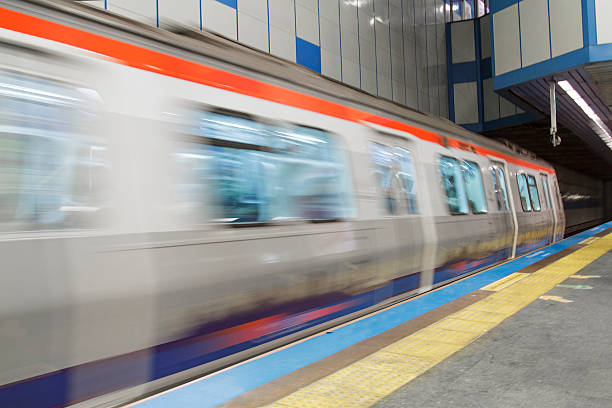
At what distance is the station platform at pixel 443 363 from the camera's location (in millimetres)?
2793

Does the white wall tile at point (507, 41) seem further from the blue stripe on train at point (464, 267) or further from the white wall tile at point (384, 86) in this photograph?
the blue stripe on train at point (464, 267)

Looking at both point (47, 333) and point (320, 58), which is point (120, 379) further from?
point (320, 58)

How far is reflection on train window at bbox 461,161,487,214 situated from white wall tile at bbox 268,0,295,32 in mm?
6306

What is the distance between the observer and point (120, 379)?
283 cm

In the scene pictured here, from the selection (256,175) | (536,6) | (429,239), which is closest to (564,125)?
(536,6)

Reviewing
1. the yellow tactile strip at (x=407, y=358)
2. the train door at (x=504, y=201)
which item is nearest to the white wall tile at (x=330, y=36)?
the train door at (x=504, y=201)

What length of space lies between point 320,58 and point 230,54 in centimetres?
999

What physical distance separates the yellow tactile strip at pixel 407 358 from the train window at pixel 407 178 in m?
1.29

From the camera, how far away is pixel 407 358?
3412 millimetres

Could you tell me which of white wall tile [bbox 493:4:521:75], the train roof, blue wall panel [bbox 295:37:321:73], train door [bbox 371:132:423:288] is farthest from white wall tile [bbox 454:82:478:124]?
train door [bbox 371:132:423:288]

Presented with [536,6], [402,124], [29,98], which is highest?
[536,6]

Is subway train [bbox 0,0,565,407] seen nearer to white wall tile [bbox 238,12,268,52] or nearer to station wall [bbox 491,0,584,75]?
white wall tile [bbox 238,12,268,52]

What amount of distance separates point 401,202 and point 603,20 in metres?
9.46

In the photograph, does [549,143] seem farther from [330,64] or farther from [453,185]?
[453,185]
